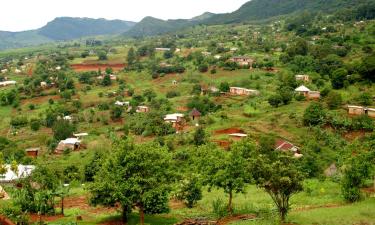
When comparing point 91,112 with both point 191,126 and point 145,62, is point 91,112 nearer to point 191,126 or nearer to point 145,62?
point 191,126

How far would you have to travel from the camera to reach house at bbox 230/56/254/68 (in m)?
79.6

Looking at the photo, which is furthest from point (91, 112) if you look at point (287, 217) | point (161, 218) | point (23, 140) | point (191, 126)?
point (287, 217)

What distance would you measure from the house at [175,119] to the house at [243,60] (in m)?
24.3

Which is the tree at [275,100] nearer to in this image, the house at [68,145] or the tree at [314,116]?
the tree at [314,116]

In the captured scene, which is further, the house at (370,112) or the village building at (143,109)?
the village building at (143,109)

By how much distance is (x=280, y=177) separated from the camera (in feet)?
67.5

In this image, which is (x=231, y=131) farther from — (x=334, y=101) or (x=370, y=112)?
(x=370, y=112)

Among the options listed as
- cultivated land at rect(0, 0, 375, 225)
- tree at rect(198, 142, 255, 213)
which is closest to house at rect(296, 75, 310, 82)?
cultivated land at rect(0, 0, 375, 225)

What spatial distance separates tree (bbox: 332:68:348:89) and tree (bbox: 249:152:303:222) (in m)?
37.9

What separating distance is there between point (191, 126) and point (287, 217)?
33872 mm

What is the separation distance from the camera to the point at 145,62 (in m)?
102

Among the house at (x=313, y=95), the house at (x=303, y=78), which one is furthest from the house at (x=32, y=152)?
the house at (x=303, y=78)

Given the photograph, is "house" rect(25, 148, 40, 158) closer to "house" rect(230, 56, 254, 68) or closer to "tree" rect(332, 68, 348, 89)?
"tree" rect(332, 68, 348, 89)

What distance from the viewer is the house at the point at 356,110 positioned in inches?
1908
